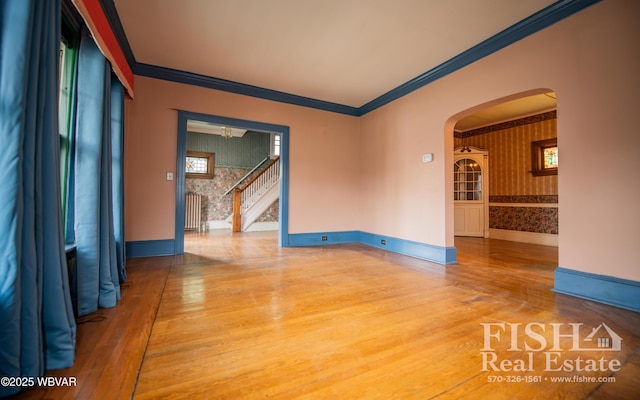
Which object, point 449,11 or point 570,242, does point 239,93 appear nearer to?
point 449,11

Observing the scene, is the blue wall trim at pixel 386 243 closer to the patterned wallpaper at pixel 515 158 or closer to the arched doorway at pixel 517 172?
the arched doorway at pixel 517 172

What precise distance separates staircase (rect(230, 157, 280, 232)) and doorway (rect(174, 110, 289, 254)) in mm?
3057

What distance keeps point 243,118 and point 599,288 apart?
5.20 m

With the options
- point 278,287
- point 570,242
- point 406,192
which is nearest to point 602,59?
point 570,242

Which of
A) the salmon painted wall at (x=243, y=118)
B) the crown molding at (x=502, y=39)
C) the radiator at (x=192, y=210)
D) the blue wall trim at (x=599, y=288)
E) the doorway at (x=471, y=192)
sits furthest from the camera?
the radiator at (x=192, y=210)

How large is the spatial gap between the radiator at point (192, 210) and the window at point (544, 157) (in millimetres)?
9024

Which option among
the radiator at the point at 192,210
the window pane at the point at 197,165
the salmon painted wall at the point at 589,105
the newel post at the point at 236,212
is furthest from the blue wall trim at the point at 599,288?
the window pane at the point at 197,165

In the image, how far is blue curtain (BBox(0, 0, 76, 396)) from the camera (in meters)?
1.18

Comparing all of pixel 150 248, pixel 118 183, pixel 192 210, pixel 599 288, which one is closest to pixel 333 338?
pixel 599 288

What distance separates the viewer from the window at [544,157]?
571cm

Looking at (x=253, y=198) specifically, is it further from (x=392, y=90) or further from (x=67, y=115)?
(x=67, y=115)

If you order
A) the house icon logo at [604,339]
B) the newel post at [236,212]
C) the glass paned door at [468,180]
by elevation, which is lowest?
the house icon logo at [604,339]

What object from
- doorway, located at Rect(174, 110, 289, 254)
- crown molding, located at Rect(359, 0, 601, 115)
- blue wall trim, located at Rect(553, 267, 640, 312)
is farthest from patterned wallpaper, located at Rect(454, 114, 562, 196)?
doorway, located at Rect(174, 110, 289, 254)

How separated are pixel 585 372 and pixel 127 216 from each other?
17.0 feet
